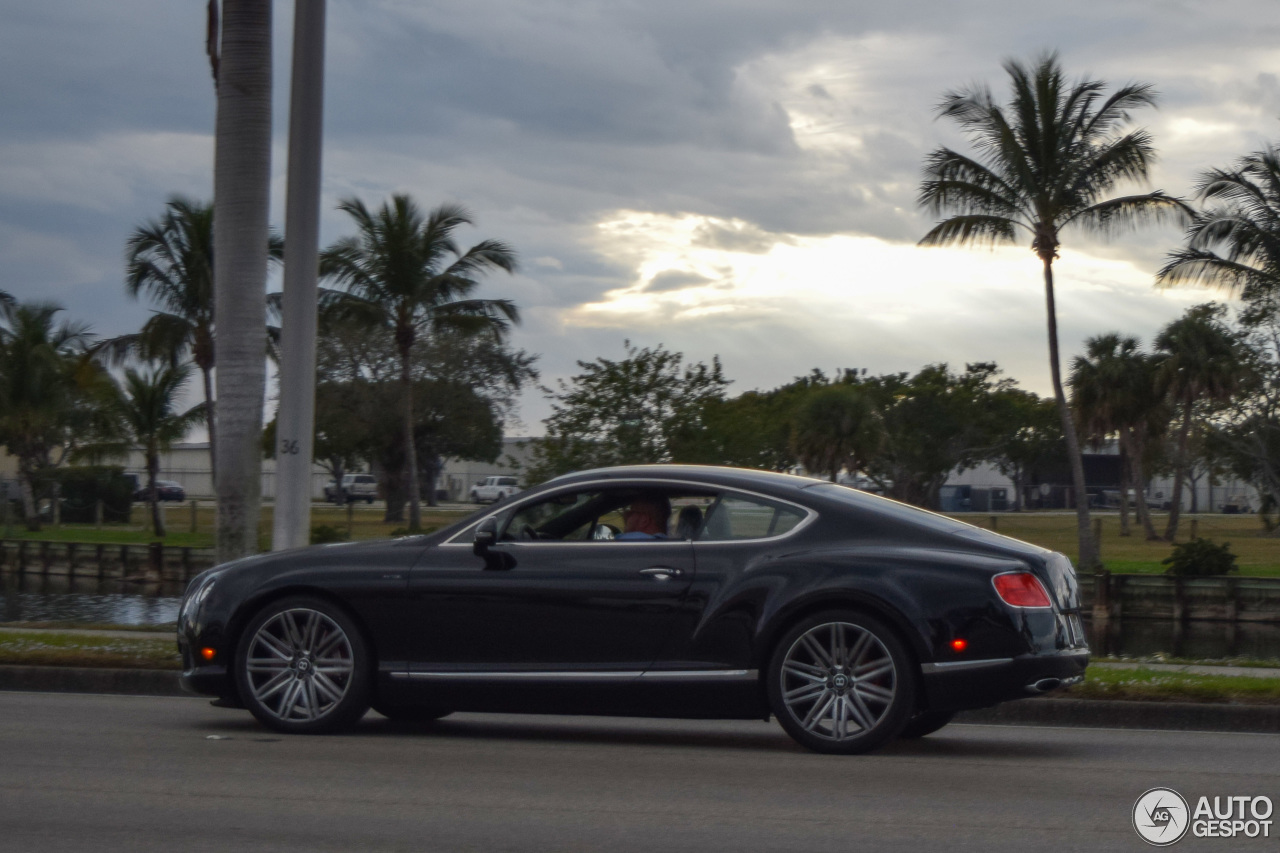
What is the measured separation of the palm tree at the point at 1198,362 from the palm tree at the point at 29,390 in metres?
40.3

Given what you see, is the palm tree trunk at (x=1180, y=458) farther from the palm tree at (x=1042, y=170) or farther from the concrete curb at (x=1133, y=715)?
the concrete curb at (x=1133, y=715)

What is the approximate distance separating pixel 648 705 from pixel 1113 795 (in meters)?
2.33

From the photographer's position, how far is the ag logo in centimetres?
561

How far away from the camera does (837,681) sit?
728 cm

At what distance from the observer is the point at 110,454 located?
51.4 meters

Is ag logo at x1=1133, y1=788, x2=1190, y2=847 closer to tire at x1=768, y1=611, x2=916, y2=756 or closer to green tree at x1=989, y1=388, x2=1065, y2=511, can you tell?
tire at x1=768, y1=611, x2=916, y2=756

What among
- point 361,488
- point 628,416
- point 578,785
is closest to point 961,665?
point 578,785

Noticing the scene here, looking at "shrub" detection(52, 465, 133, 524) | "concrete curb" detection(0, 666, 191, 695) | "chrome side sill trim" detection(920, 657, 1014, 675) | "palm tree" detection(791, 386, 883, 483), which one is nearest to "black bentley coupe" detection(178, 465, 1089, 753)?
"chrome side sill trim" detection(920, 657, 1014, 675)

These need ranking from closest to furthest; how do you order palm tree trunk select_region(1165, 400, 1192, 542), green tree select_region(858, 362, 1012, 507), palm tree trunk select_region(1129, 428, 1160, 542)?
palm tree trunk select_region(1165, 400, 1192, 542) → palm tree trunk select_region(1129, 428, 1160, 542) → green tree select_region(858, 362, 1012, 507)

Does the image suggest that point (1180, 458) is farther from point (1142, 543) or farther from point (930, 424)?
point (930, 424)

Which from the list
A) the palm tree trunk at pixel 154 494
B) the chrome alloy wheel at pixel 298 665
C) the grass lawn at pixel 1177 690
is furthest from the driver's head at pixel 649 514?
the palm tree trunk at pixel 154 494

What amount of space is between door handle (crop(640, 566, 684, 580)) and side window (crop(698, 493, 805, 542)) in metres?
0.24

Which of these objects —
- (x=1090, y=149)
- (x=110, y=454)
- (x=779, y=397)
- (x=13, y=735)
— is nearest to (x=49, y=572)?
(x=110, y=454)

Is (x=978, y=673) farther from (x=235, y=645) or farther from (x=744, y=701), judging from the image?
(x=235, y=645)
